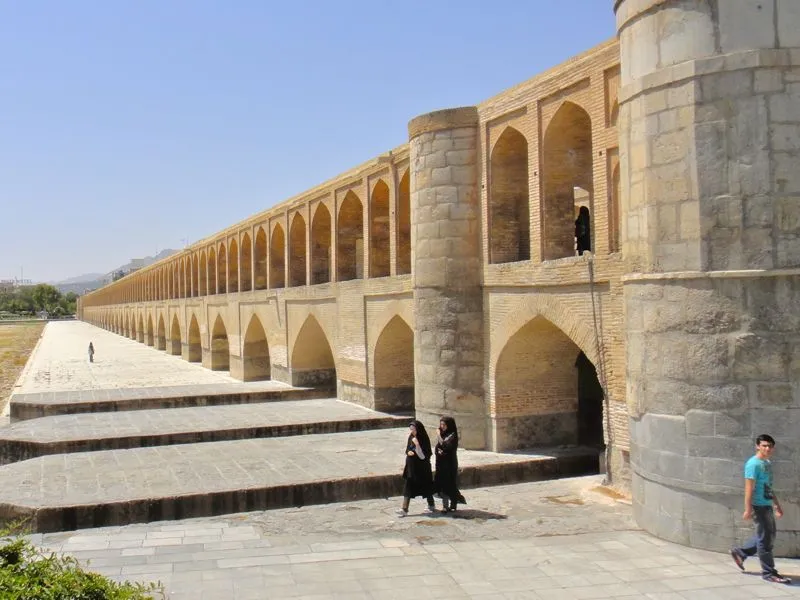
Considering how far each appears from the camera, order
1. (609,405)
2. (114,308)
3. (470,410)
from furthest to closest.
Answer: (114,308), (470,410), (609,405)

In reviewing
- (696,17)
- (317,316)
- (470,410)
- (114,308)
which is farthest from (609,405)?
(114,308)

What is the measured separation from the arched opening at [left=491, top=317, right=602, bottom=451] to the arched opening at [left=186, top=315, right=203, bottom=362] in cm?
2051

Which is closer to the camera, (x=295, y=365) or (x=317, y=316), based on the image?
(x=317, y=316)

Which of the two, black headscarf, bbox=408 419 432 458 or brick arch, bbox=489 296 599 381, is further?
brick arch, bbox=489 296 599 381

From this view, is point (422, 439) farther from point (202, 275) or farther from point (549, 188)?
point (202, 275)

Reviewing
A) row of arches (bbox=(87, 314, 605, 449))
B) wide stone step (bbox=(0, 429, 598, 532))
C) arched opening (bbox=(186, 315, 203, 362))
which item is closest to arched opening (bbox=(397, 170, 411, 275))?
row of arches (bbox=(87, 314, 605, 449))

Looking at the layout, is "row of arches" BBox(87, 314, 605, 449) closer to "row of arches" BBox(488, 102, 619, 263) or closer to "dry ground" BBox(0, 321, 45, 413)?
"row of arches" BBox(488, 102, 619, 263)

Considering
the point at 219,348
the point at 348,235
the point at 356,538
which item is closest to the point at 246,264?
the point at 219,348

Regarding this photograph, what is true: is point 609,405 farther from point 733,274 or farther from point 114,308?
point 114,308

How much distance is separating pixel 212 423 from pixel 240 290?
992cm

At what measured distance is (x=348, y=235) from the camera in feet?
52.9

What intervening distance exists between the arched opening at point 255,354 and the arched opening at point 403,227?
9300 millimetres

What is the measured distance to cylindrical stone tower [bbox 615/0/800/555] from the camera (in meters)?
6.15

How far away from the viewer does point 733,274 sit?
6203mm
